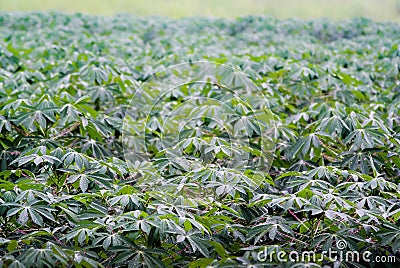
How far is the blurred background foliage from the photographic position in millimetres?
10508

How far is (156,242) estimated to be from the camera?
6.20 feet

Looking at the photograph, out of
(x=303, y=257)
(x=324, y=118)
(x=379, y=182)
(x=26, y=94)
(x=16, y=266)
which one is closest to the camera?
(x=16, y=266)

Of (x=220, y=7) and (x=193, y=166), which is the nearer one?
(x=193, y=166)

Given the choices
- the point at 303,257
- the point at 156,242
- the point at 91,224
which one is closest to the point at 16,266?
the point at 91,224

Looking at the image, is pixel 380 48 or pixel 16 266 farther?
pixel 380 48

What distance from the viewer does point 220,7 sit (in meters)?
11.3

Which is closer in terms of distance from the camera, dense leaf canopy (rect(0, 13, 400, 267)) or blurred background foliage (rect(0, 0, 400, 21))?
dense leaf canopy (rect(0, 13, 400, 267))

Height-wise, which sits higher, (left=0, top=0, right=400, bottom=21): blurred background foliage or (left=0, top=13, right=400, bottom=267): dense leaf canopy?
(left=0, top=0, right=400, bottom=21): blurred background foliage

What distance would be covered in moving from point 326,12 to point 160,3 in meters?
3.68

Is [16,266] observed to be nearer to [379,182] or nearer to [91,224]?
[91,224]

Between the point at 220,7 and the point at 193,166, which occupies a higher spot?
the point at 220,7

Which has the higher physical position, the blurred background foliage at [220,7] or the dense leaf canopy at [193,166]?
the blurred background foliage at [220,7]

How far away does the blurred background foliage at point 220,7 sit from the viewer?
10508mm

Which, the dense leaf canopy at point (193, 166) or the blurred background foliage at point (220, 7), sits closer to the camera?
the dense leaf canopy at point (193, 166)
